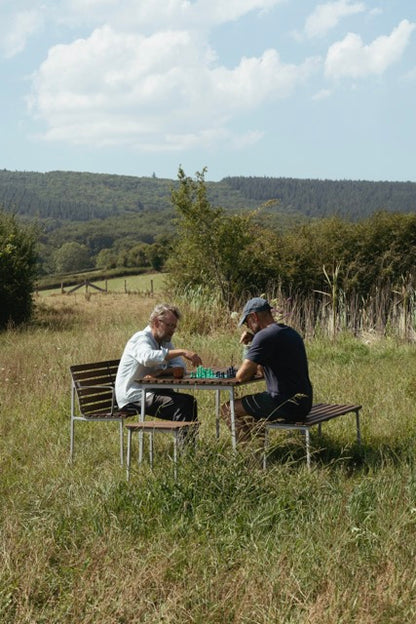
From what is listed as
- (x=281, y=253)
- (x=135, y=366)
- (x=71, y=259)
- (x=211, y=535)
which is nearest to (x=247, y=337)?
(x=135, y=366)

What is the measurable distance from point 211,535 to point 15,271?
60.2 feet

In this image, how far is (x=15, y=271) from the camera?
22.1m

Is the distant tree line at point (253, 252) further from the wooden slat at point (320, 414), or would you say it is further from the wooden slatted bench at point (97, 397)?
the wooden slat at point (320, 414)

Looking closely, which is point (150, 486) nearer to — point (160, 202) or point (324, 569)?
point (324, 569)

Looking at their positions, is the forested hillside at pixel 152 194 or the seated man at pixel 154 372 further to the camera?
the forested hillside at pixel 152 194

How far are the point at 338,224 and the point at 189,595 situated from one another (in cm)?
1963

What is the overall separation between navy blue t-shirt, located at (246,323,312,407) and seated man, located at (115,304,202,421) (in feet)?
2.61

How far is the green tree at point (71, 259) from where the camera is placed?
82.8 meters

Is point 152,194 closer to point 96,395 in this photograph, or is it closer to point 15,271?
point 15,271

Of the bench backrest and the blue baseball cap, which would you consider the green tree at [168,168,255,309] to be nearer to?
the bench backrest

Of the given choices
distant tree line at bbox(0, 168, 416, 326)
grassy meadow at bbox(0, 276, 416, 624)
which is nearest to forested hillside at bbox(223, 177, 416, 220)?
distant tree line at bbox(0, 168, 416, 326)

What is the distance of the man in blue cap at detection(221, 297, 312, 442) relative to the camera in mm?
6270

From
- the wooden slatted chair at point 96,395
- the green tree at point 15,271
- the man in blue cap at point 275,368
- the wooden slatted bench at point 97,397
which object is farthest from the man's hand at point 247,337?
the green tree at point 15,271

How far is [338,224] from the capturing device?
2286 cm
